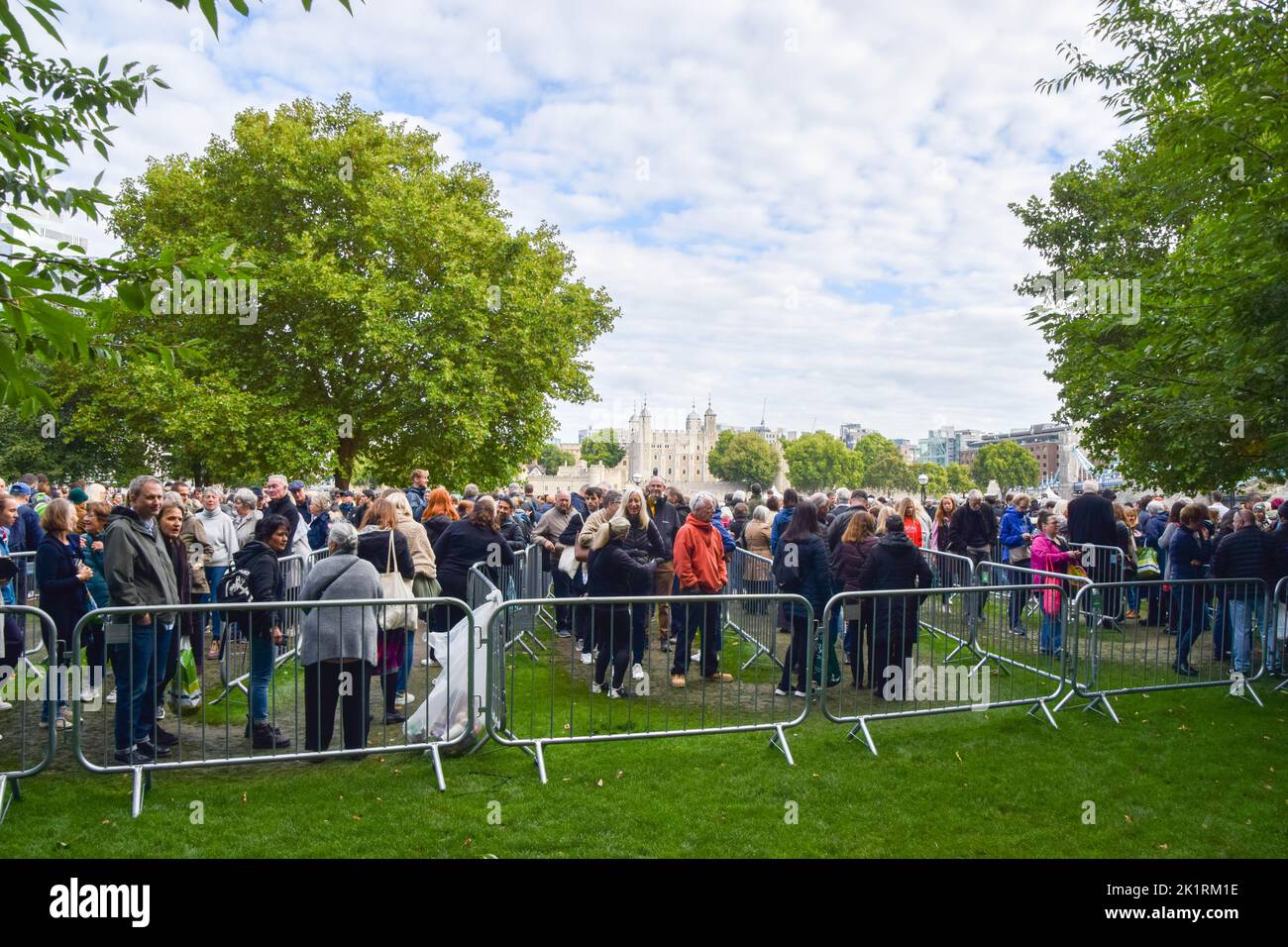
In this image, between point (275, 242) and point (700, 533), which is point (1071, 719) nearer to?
point (700, 533)

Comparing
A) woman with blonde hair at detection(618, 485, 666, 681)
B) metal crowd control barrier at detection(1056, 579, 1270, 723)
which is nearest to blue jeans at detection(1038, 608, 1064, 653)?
metal crowd control barrier at detection(1056, 579, 1270, 723)

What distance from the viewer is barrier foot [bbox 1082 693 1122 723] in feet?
24.0

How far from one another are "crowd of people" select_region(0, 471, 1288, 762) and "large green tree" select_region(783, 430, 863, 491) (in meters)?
135

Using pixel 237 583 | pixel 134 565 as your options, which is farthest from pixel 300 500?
pixel 134 565

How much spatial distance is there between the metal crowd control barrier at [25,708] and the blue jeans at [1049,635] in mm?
7937

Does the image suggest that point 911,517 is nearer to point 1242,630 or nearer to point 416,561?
point 1242,630

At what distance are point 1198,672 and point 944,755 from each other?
440 centimetres

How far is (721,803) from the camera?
17.5 ft

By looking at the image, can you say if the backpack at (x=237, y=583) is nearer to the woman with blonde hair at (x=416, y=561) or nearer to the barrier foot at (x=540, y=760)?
the woman with blonde hair at (x=416, y=561)

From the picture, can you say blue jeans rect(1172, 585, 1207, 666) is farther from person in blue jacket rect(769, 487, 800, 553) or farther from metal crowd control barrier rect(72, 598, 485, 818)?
metal crowd control barrier rect(72, 598, 485, 818)

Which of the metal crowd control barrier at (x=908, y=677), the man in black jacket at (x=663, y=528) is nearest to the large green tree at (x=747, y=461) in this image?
the man in black jacket at (x=663, y=528)

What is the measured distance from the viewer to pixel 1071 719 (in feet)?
23.9

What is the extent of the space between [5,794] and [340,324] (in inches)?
725

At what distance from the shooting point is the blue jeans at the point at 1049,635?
323 inches
